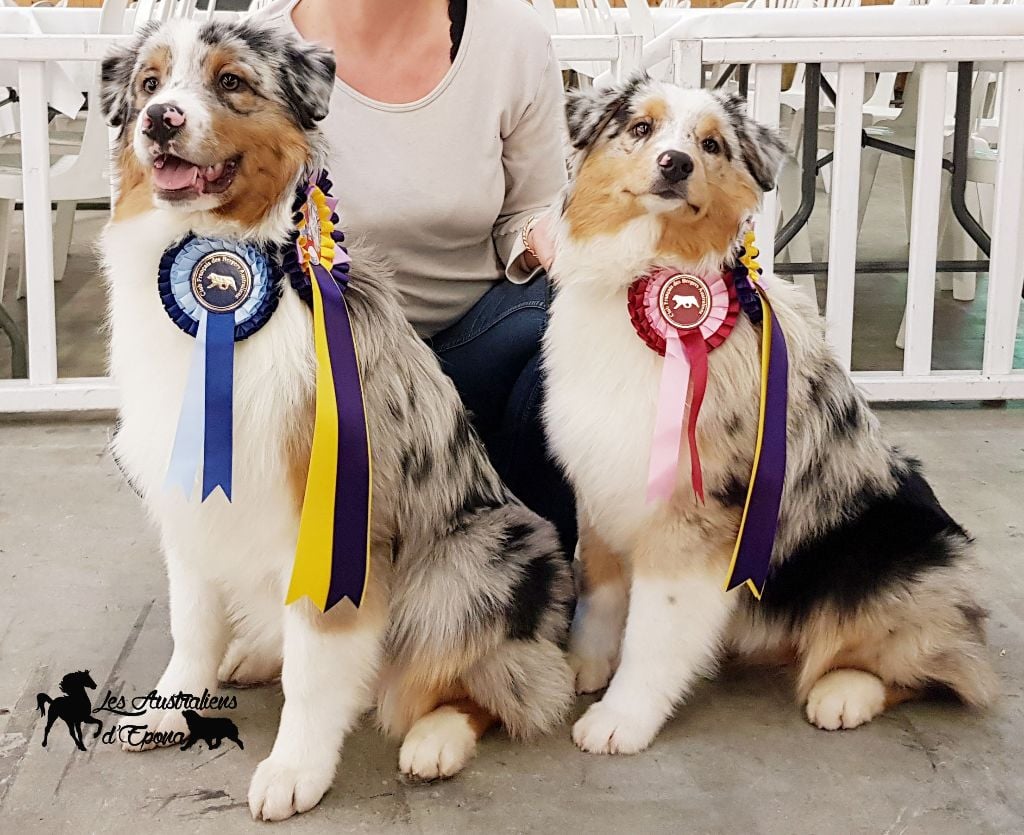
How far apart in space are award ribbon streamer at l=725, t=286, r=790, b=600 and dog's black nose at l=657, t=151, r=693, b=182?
33cm

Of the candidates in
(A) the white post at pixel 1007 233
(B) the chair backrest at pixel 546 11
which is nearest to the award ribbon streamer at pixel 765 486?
(A) the white post at pixel 1007 233

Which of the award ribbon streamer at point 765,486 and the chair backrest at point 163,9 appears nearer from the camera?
the award ribbon streamer at point 765,486

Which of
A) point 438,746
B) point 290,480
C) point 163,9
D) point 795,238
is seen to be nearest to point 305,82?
point 290,480

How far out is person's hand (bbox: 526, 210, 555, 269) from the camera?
2.09 meters

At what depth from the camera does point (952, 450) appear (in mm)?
3279

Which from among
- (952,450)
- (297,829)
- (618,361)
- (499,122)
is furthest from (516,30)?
(952,450)

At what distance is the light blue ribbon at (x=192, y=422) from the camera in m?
1.60

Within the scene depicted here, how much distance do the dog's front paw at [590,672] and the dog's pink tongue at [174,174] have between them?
3.65 feet

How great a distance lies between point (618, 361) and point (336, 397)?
1.69 ft

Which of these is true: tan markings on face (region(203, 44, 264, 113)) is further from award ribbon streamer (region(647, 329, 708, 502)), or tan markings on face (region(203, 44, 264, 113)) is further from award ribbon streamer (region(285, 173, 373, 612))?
award ribbon streamer (region(647, 329, 708, 502))

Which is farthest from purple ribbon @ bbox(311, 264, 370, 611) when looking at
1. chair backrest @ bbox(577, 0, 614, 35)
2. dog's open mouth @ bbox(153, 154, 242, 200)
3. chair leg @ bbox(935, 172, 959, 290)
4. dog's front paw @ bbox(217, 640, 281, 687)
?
chair leg @ bbox(935, 172, 959, 290)

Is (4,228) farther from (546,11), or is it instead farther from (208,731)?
(208,731)

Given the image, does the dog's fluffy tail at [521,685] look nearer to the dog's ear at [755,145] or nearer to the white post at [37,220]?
the dog's ear at [755,145]

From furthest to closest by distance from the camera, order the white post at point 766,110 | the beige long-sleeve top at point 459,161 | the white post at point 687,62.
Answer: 1. the white post at point 766,110
2. the white post at point 687,62
3. the beige long-sleeve top at point 459,161
